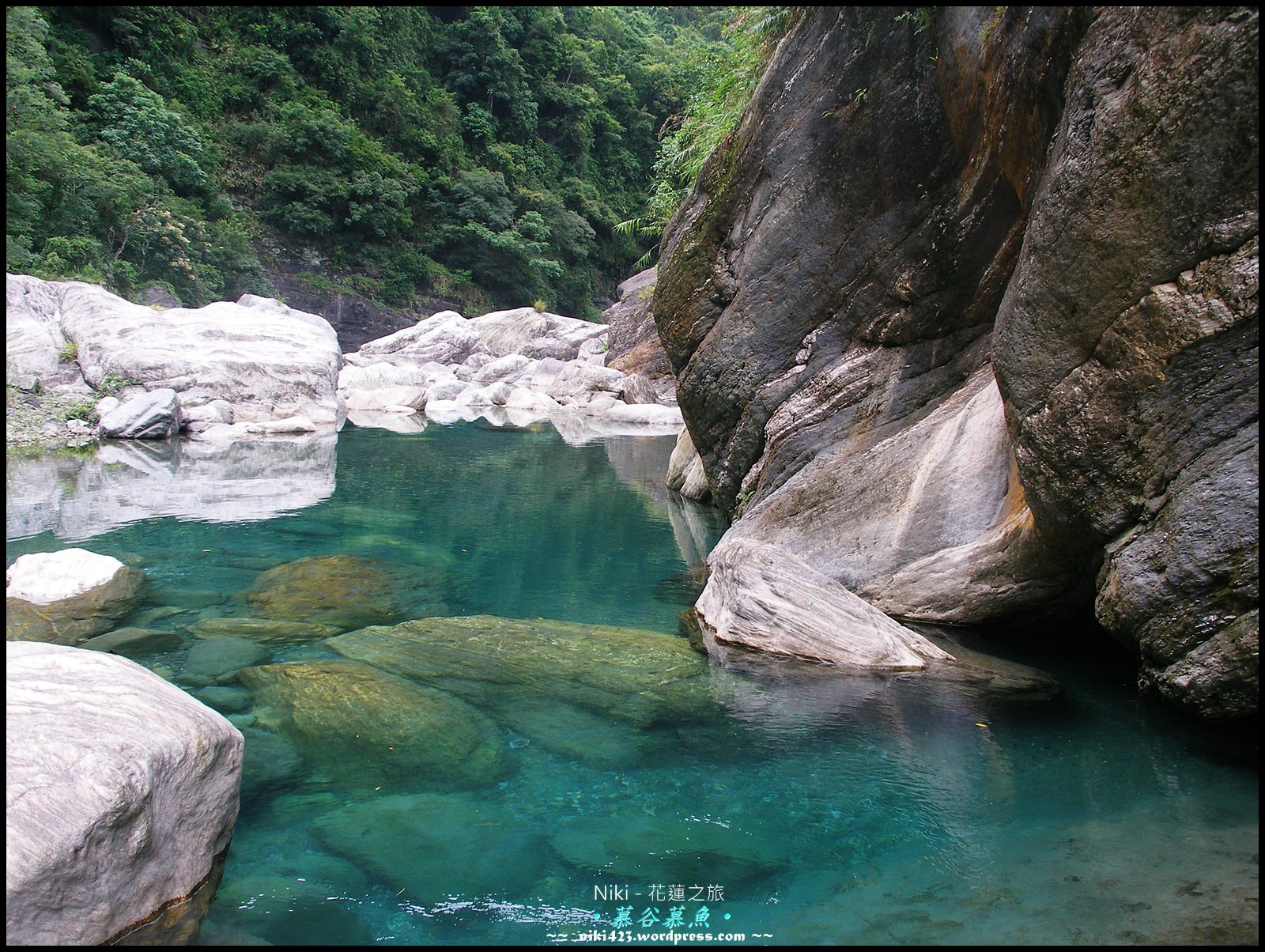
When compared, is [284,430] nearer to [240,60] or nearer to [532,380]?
[532,380]

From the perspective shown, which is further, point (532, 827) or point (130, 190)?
point (130, 190)

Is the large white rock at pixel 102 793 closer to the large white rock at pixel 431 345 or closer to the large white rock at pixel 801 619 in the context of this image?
the large white rock at pixel 801 619

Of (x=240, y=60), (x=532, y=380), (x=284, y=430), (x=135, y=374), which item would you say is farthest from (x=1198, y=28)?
(x=240, y=60)

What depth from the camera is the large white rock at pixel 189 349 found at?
57.1ft

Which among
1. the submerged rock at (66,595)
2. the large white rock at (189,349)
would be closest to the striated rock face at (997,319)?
the submerged rock at (66,595)

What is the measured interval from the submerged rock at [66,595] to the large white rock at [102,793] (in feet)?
9.55

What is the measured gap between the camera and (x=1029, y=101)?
5027 millimetres

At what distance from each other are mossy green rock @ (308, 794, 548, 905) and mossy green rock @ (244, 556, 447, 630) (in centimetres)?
288

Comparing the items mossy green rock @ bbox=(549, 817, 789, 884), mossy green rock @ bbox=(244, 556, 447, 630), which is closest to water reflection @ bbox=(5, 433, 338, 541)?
mossy green rock @ bbox=(244, 556, 447, 630)

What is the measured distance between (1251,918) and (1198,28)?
11.0ft

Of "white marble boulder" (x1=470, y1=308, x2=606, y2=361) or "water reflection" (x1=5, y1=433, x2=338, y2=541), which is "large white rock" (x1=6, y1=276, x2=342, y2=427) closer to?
"water reflection" (x1=5, y1=433, x2=338, y2=541)

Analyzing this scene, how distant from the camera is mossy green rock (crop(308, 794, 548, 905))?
3.29m

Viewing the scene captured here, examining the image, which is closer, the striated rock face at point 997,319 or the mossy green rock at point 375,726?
the striated rock face at point 997,319

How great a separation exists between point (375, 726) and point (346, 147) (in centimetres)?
3703
